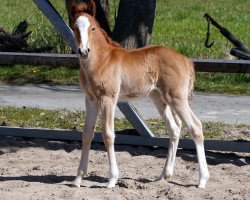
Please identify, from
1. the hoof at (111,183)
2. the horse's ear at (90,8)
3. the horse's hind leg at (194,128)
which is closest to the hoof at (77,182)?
the hoof at (111,183)

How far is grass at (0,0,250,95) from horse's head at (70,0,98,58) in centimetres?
683

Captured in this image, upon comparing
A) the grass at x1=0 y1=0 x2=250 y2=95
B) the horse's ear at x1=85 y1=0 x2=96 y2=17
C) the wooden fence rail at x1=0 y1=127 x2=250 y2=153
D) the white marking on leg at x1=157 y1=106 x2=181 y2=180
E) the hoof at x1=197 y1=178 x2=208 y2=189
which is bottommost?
the grass at x1=0 y1=0 x2=250 y2=95

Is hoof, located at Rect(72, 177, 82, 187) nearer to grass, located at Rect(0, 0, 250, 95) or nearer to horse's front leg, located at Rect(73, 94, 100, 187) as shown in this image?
horse's front leg, located at Rect(73, 94, 100, 187)

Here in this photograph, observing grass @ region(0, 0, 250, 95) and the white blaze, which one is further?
grass @ region(0, 0, 250, 95)

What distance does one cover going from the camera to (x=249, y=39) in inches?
800

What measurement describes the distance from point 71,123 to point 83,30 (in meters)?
3.82

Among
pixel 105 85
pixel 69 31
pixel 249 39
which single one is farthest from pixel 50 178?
pixel 249 39

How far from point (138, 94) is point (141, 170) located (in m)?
1.05

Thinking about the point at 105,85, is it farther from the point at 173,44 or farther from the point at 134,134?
the point at 173,44

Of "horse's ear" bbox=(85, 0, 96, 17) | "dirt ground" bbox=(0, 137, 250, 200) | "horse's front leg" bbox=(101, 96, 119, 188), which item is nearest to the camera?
"dirt ground" bbox=(0, 137, 250, 200)

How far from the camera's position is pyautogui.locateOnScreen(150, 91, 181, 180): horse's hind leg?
26.9 feet

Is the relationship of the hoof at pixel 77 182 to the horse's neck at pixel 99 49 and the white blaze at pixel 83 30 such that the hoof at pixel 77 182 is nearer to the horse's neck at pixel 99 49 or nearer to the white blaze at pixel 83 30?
the horse's neck at pixel 99 49

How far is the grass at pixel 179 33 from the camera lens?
15008 millimetres

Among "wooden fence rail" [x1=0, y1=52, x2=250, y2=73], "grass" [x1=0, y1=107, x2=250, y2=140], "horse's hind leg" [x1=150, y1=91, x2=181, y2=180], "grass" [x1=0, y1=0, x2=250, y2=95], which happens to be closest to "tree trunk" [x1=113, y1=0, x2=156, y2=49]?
"grass" [x1=0, y1=0, x2=250, y2=95]
